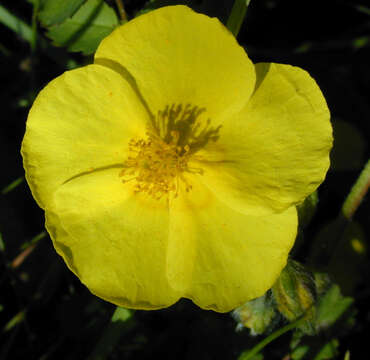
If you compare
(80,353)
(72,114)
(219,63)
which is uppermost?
(219,63)

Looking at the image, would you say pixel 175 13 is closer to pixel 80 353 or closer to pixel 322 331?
pixel 322 331

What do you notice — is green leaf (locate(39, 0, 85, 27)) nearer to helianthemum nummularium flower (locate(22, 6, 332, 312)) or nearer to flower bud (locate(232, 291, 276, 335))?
helianthemum nummularium flower (locate(22, 6, 332, 312))

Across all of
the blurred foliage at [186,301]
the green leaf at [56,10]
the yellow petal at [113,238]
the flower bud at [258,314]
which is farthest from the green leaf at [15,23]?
the flower bud at [258,314]

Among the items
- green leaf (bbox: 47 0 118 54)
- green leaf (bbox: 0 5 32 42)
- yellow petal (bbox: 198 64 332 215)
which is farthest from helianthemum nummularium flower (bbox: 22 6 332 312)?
green leaf (bbox: 0 5 32 42)

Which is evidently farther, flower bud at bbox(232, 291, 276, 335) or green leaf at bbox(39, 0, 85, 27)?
flower bud at bbox(232, 291, 276, 335)

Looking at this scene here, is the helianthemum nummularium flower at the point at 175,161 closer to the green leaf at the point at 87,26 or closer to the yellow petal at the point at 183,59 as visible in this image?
the yellow petal at the point at 183,59

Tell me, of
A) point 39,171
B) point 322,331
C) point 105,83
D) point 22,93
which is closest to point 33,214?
point 22,93

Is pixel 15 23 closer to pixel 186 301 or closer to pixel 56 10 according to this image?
pixel 56 10

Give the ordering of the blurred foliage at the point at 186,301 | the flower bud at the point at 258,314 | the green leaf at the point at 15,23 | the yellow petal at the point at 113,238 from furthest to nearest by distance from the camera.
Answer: the green leaf at the point at 15,23, the blurred foliage at the point at 186,301, the flower bud at the point at 258,314, the yellow petal at the point at 113,238
